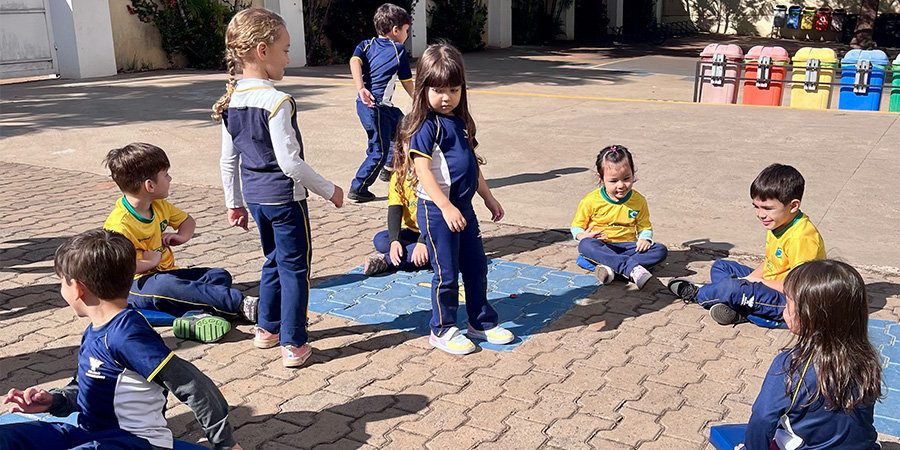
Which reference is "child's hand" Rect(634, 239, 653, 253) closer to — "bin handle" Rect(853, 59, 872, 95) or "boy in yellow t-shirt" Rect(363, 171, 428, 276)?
"boy in yellow t-shirt" Rect(363, 171, 428, 276)

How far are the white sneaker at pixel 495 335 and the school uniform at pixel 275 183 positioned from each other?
89 cm

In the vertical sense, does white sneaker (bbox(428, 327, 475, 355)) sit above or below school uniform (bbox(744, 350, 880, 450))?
below

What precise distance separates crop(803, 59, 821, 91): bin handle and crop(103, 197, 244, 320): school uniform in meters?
11.0

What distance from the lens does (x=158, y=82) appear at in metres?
15.4

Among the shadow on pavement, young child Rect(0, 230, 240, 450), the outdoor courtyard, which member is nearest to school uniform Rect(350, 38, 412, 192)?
the outdoor courtyard

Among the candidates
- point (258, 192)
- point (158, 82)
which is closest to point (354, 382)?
point (258, 192)

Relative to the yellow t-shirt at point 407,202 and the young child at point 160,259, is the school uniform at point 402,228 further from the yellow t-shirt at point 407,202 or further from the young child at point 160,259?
the young child at point 160,259

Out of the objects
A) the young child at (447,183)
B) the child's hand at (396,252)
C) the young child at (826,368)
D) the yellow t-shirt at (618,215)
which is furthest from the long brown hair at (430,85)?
the young child at (826,368)

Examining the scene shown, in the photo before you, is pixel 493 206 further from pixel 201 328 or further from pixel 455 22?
pixel 455 22

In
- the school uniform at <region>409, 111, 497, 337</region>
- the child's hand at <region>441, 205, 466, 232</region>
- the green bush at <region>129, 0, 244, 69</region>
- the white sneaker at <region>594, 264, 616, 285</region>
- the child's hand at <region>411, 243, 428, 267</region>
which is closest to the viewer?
the child's hand at <region>441, 205, 466, 232</region>

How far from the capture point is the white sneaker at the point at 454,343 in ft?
14.0

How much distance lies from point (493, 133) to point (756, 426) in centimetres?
808

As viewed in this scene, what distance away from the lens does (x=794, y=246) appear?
4.45 meters

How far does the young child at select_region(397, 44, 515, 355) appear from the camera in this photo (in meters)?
4.02
